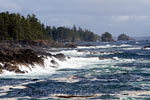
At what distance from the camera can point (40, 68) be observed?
40.0m

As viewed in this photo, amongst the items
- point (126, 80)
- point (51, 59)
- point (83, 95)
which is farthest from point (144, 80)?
point (51, 59)

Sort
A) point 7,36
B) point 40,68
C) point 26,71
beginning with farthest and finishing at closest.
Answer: point 7,36 → point 40,68 → point 26,71

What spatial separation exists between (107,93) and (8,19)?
79803mm

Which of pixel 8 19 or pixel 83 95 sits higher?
pixel 8 19

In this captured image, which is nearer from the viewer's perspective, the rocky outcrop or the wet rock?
the wet rock

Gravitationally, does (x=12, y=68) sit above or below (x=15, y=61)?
below

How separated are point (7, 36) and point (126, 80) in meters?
69.5

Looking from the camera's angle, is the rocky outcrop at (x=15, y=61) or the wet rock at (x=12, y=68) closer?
the wet rock at (x=12, y=68)

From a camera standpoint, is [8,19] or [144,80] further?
[8,19]

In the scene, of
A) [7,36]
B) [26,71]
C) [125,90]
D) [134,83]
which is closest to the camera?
[125,90]

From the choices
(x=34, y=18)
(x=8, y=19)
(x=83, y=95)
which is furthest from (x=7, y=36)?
(x=83, y=95)

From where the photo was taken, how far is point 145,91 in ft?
76.2

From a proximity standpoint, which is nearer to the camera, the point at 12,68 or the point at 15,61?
the point at 12,68

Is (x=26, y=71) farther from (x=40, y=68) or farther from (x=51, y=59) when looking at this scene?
(x=51, y=59)
